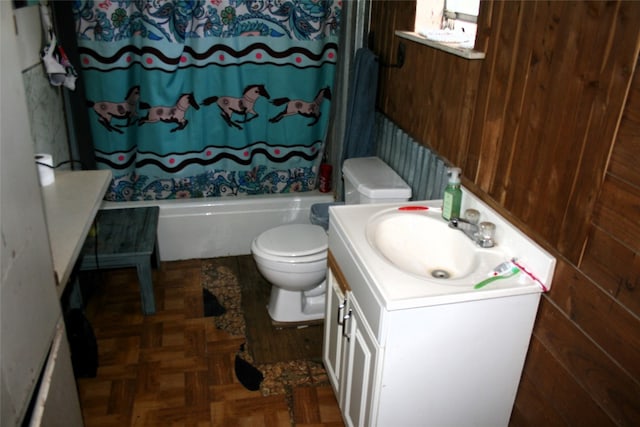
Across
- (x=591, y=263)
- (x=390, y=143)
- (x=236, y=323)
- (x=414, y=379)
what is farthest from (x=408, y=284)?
(x=236, y=323)

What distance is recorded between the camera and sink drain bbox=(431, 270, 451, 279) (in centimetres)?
176

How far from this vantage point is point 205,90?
292 cm

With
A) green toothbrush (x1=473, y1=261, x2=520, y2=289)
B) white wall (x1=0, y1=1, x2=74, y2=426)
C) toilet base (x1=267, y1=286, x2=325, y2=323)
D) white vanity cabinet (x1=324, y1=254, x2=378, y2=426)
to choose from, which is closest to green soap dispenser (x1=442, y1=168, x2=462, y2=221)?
green toothbrush (x1=473, y1=261, x2=520, y2=289)

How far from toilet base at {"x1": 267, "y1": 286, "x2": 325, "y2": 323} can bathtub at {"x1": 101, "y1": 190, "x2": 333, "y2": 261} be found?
2.22 ft

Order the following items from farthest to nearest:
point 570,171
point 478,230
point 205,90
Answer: point 205,90 → point 478,230 → point 570,171

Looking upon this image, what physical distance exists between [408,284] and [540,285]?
0.38 metres

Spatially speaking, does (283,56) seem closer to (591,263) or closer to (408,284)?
(408,284)

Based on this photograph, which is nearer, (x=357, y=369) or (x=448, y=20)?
(x=357, y=369)

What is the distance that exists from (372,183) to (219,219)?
1.19 metres

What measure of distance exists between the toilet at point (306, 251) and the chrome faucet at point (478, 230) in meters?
0.51

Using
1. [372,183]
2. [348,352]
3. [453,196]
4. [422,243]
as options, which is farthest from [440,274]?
[372,183]

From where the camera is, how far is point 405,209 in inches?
75.0

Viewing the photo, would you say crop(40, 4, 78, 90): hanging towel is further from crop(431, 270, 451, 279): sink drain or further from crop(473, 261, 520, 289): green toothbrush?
crop(473, 261, 520, 289): green toothbrush

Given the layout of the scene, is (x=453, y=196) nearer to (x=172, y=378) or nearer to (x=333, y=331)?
(x=333, y=331)
